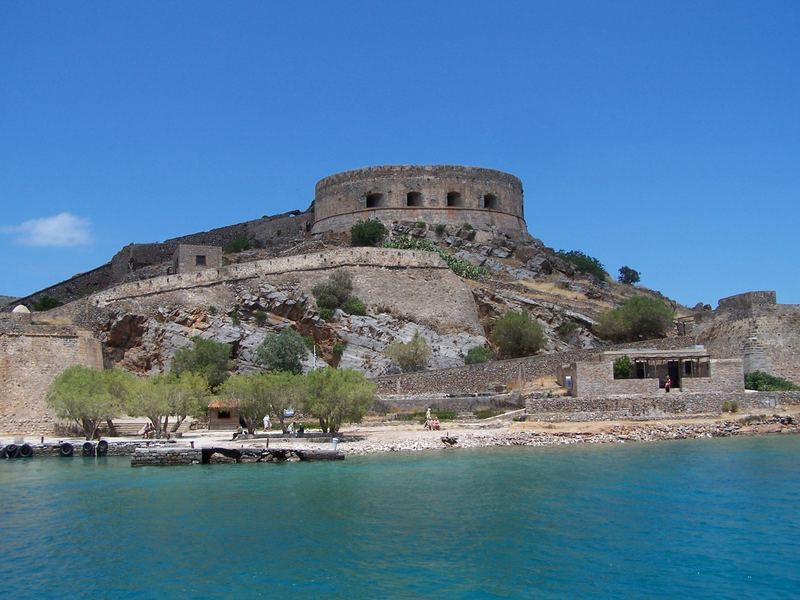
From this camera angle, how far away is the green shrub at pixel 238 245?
48719 millimetres

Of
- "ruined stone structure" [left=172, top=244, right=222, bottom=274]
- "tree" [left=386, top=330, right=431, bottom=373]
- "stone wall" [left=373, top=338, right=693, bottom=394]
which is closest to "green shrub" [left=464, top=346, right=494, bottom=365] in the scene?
"tree" [left=386, top=330, right=431, bottom=373]

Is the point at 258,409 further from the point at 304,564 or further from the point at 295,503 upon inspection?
the point at 304,564

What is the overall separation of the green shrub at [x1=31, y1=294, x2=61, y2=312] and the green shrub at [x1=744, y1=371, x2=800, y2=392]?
3323 centimetres

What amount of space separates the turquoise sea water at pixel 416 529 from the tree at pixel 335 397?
145 inches

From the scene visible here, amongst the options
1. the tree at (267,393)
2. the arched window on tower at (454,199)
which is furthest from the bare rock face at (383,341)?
the arched window on tower at (454,199)

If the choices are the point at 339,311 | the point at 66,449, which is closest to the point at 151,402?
the point at 66,449

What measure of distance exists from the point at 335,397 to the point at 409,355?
8702 millimetres

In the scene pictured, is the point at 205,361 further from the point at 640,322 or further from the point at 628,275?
the point at 628,275

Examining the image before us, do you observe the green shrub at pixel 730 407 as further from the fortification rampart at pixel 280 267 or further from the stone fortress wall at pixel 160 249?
the stone fortress wall at pixel 160 249

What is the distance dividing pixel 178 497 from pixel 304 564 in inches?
220

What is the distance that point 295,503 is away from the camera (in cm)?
1647

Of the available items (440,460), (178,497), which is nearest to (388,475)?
(440,460)

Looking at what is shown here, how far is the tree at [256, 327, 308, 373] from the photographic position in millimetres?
31422

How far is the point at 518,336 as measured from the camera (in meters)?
34.4
